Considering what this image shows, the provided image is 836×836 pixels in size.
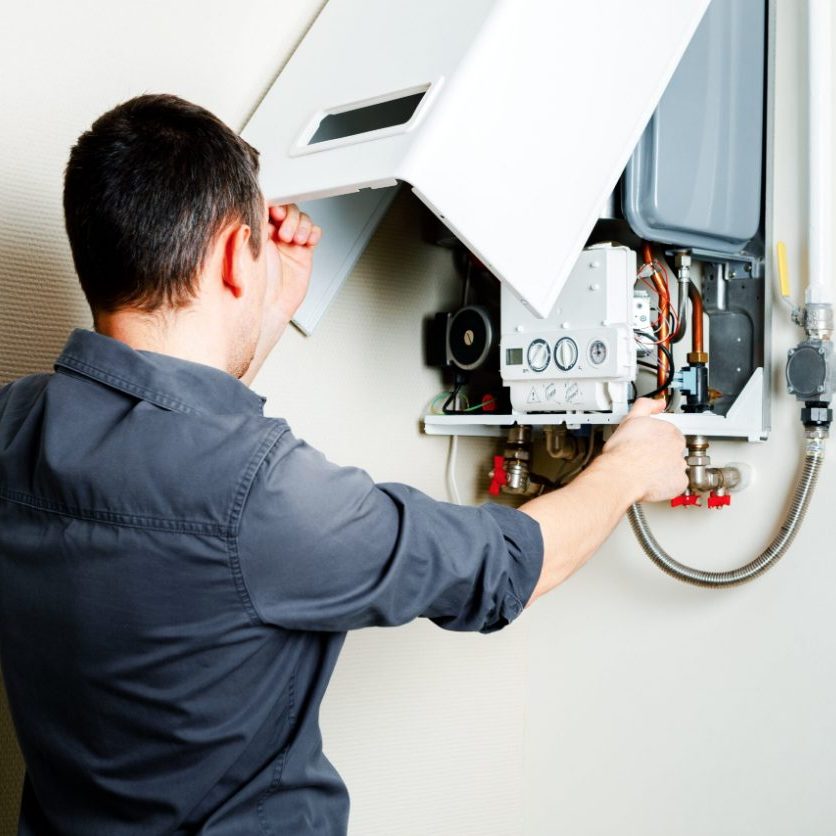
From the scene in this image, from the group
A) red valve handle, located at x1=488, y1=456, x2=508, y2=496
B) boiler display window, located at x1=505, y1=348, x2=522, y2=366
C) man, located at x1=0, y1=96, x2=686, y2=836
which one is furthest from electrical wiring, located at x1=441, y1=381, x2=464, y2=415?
man, located at x1=0, y1=96, x2=686, y2=836

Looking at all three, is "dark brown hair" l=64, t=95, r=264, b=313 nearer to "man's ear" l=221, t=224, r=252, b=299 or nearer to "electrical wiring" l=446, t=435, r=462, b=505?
"man's ear" l=221, t=224, r=252, b=299

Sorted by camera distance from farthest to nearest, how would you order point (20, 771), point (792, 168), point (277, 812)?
point (792, 168) → point (20, 771) → point (277, 812)

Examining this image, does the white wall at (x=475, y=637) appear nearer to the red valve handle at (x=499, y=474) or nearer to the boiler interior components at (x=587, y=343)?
the red valve handle at (x=499, y=474)

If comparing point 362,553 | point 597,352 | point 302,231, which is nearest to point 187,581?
point 362,553

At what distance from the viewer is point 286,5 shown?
144 cm

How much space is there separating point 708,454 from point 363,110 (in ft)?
2.34

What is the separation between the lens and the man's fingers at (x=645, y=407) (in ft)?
3.91

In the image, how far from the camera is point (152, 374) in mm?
839

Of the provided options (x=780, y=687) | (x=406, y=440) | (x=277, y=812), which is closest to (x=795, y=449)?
(x=780, y=687)

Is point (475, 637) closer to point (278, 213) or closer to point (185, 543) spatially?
point (278, 213)

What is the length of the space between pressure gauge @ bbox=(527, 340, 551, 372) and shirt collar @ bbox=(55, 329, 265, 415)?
1.87 ft

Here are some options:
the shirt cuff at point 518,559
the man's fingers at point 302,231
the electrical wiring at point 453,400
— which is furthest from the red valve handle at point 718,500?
the man's fingers at point 302,231

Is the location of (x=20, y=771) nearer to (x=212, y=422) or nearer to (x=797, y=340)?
(x=212, y=422)

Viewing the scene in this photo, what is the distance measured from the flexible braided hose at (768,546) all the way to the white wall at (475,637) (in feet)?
0.19
